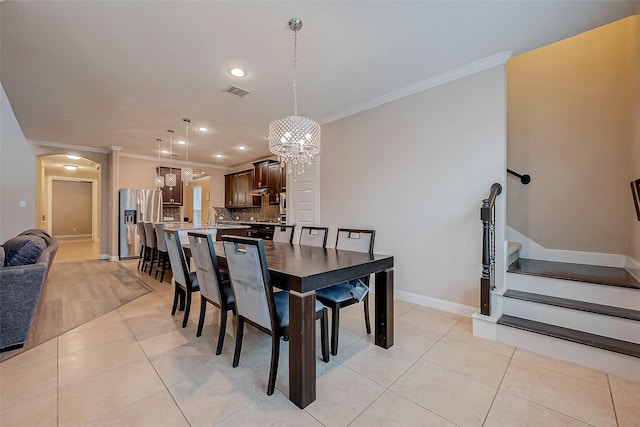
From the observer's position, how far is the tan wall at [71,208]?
10258 millimetres

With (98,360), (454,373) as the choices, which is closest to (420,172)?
(454,373)

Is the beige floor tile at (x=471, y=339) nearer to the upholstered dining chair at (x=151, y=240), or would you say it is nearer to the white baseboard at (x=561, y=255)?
the white baseboard at (x=561, y=255)

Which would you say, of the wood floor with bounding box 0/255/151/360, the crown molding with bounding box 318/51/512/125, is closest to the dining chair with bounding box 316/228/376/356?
the crown molding with bounding box 318/51/512/125

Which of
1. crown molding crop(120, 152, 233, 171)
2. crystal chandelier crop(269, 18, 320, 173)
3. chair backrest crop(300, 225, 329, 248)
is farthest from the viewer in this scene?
crown molding crop(120, 152, 233, 171)

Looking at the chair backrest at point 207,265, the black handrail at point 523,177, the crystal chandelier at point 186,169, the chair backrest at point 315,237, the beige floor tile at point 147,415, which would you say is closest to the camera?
the beige floor tile at point 147,415

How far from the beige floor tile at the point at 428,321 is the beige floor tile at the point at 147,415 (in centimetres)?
203

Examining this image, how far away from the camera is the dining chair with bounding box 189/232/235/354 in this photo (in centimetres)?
200

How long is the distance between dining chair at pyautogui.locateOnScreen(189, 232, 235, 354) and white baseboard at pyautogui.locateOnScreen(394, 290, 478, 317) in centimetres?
214

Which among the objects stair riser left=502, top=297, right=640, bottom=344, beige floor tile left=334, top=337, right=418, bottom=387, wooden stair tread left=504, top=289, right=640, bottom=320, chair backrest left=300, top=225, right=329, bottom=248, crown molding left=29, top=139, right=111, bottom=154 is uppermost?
crown molding left=29, top=139, right=111, bottom=154

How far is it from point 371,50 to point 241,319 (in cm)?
257

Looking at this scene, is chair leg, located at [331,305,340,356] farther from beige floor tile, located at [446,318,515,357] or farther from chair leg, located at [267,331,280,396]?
beige floor tile, located at [446,318,515,357]

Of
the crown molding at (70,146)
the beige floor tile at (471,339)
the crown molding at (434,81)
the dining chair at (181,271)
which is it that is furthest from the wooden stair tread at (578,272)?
the crown molding at (70,146)

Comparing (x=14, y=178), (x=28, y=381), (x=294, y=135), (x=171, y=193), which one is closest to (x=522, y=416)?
(x=294, y=135)

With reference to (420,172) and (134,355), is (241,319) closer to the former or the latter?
(134,355)
